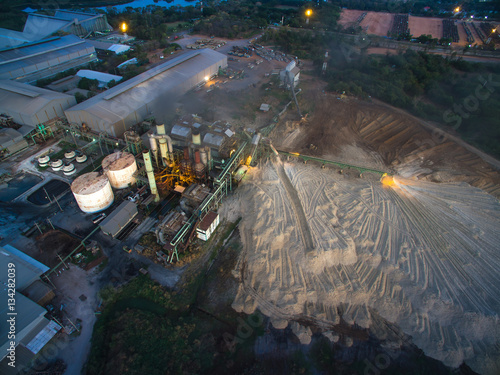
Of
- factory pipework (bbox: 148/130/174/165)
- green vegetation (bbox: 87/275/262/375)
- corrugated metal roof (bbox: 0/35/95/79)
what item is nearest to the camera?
green vegetation (bbox: 87/275/262/375)

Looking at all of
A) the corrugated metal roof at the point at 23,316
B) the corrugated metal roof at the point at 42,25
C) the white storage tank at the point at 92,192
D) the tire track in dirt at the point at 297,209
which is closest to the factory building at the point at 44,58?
the corrugated metal roof at the point at 42,25

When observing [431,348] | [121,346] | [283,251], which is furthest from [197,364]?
[431,348]

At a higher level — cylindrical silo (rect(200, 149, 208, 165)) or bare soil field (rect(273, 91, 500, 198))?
cylindrical silo (rect(200, 149, 208, 165))

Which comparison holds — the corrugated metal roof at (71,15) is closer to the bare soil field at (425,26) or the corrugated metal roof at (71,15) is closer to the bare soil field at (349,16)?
the bare soil field at (349,16)

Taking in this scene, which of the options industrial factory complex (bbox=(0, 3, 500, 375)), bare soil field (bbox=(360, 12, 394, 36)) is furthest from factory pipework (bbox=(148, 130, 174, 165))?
bare soil field (bbox=(360, 12, 394, 36))

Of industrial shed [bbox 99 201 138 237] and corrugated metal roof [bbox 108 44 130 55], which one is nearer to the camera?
industrial shed [bbox 99 201 138 237]

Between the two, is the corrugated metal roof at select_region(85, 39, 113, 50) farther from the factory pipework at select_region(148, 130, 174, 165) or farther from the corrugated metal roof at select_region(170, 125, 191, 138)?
the factory pipework at select_region(148, 130, 174, 165)

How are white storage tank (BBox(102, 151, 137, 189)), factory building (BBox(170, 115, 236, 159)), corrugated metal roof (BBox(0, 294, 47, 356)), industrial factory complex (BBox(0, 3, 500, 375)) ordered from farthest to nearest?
1. factory building (BBox(170, 115, 236, 159))
2. white storage tank (BBox(102, 151, 137, 189))
3. industrial factory complex (BBox(0, 3, 500, 375))
4. corrugated metal roof (BBox(0, 294, 47, 356))
